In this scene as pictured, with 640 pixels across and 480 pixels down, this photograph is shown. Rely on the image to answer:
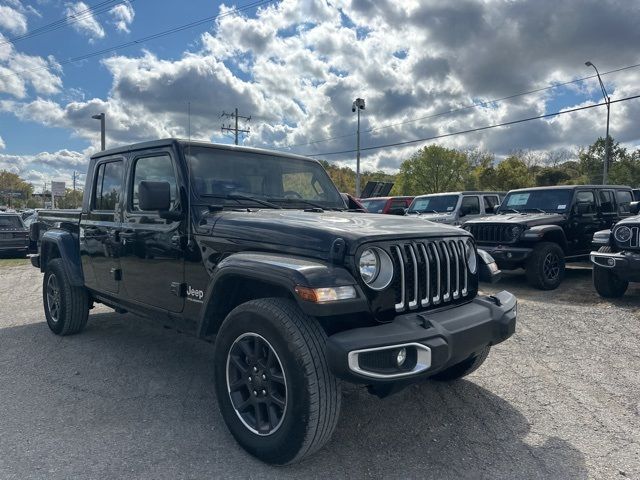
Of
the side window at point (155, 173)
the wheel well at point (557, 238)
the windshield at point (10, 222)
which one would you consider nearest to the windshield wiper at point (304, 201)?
the side window at point (155, 173)

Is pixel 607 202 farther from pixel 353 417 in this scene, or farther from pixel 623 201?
pixel 353 417

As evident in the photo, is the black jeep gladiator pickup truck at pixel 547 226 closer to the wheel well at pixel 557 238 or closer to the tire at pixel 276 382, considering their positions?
the wheel well at pixel 557 238

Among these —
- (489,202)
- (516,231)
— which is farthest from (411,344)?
(489,202)

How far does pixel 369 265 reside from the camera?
2715mm

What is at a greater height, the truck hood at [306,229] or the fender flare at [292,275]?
the truck hood at [306,229]

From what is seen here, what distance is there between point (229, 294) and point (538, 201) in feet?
26.9

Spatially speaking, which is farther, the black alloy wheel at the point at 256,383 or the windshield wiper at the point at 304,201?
the windshield wiper at the point at 304,201

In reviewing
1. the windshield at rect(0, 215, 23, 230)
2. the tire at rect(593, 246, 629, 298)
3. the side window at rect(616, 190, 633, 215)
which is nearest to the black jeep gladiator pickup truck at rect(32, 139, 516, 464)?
the tire at rect(593, 246, 629, 298)

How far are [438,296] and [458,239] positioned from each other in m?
0.52

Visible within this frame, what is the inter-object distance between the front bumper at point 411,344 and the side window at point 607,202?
26.7 feet

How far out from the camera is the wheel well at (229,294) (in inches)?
121

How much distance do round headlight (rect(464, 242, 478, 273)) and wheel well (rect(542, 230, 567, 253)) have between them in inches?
220

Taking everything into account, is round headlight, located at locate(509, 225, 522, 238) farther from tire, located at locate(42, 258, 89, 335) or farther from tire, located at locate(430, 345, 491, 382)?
tire, located at locate(42, 258, 89, 335)

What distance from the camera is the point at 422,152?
5791 centimetres
